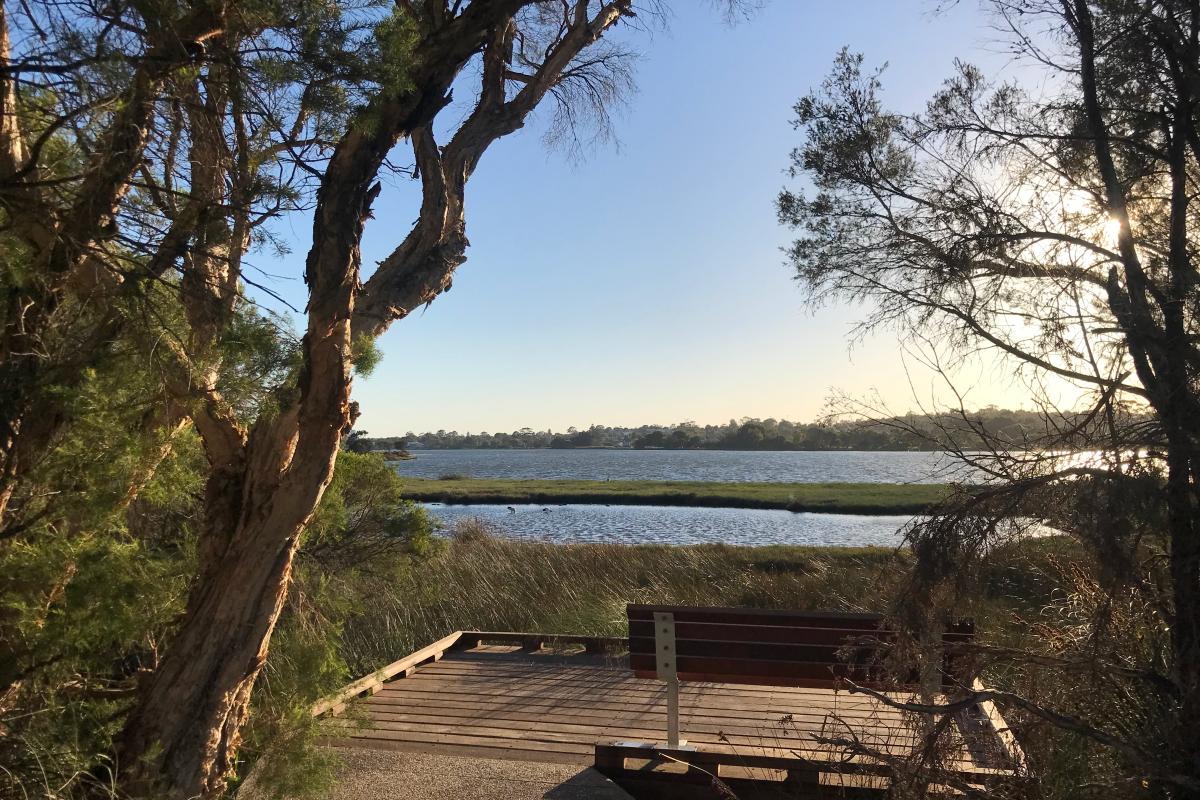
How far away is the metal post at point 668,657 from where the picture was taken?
4453 millimetres

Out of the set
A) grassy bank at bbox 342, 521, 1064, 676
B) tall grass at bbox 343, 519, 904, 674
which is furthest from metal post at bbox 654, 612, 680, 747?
tall grass at bbox 343, 519, 904, 674

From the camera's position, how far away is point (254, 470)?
3.71 metres

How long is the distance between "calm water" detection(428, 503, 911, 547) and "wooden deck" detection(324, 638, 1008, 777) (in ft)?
42.9

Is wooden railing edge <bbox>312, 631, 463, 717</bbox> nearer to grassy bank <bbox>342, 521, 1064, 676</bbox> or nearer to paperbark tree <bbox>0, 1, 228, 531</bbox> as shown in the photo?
grassy bank <bbox>342, 521, 1064, 676</bbox>

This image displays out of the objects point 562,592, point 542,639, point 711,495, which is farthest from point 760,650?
point 711,495

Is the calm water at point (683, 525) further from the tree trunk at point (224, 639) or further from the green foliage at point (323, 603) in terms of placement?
the tree trunk at point (224, 639)

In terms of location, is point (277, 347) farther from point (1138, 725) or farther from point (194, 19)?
point (1138, 725)

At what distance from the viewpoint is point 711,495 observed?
36500 mm

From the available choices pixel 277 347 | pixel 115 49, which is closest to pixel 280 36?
pixel 115 49

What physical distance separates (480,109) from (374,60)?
1980 mm

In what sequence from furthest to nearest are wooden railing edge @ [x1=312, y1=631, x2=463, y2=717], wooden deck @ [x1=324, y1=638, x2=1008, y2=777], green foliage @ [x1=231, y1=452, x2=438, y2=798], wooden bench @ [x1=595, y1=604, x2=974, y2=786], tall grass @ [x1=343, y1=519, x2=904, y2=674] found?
tall grass @ [x1=343, y1=519, x2=904, y2=674]
wooden railing edge @ [x1=312, y1=631, x2=463, y2=717]
wooden deck @ [x1=324, y1=638, x2=1008, y2=777]
wooden bench @ [x1=595, y1=604, x2=974, y2=786]
green foliage @ [x1=231, y1=452, x2=438, y2=798]

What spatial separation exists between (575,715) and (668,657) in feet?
3.86

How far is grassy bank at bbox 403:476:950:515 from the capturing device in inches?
1271

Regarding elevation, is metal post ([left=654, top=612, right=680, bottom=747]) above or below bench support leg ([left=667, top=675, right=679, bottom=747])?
above
